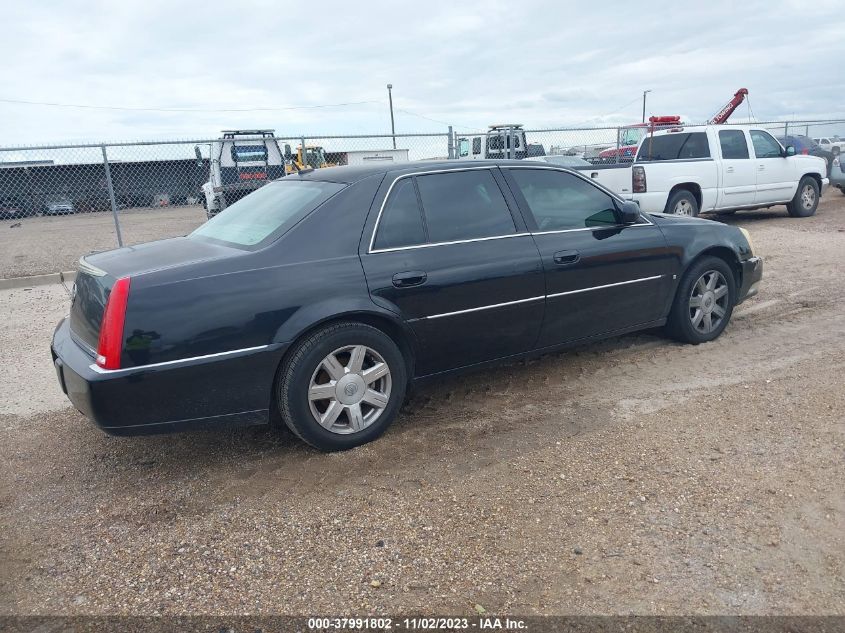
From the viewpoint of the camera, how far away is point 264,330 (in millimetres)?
3324

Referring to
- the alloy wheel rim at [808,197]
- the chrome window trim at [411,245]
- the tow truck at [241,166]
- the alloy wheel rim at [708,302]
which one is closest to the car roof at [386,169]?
the chrome window trim at [411,245]

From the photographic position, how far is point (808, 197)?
13.4 metres

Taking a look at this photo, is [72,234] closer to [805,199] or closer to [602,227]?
[602,227]

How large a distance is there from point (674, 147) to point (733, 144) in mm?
1149

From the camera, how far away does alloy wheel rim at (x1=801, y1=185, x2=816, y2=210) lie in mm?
13320

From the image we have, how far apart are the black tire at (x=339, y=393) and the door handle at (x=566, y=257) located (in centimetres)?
130

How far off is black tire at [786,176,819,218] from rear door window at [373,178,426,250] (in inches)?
476

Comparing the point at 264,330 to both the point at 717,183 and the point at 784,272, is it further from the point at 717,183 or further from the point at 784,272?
the point at 717,183

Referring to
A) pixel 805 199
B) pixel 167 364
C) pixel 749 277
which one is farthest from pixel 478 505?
pixel 805 199

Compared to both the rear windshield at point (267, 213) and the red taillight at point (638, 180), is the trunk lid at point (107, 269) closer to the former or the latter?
the rear windshield at point (267, 213)

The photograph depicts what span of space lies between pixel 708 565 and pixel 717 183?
10462 mm

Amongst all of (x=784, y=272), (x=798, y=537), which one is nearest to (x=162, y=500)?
(x=798, y=537)

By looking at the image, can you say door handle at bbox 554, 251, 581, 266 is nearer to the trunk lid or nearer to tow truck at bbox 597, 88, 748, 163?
the trunk lid

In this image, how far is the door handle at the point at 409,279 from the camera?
12.2ft
